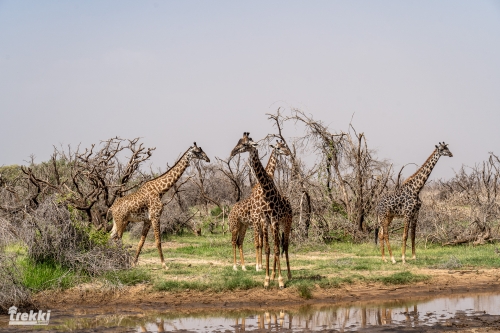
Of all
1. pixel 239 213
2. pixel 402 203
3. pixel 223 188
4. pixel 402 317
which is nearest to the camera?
pixel 402 317

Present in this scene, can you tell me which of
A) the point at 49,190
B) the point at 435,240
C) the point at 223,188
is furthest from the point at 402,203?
the point at 223,188

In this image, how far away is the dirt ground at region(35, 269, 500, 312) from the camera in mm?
11141

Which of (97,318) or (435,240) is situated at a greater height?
(435,240)

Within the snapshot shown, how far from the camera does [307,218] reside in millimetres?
18891

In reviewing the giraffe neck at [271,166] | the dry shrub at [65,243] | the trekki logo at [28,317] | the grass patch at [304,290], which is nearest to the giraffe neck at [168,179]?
the dry shrub at [65,243]

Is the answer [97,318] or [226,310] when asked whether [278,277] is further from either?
[97,318]

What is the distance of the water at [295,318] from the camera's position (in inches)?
366

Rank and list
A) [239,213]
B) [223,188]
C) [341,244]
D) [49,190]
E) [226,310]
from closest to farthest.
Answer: [226,310] < [239,213] < [49,190] < [341,244] < [223,188]

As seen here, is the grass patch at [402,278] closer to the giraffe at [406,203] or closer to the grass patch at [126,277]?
the giraffe at [406,203]

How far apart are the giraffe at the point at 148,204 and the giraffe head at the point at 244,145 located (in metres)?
3.07

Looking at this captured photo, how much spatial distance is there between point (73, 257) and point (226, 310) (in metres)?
3.35

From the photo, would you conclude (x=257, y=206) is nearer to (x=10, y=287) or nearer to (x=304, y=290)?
(x=304, y=290)

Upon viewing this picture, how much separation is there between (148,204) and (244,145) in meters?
3.94

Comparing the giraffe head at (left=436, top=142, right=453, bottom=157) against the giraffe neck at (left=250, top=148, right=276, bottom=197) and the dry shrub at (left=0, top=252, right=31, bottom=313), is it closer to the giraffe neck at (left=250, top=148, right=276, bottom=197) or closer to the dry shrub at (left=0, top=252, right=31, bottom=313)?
the giraffe neck at (left=250, top=148, right=276, bottom=197)
